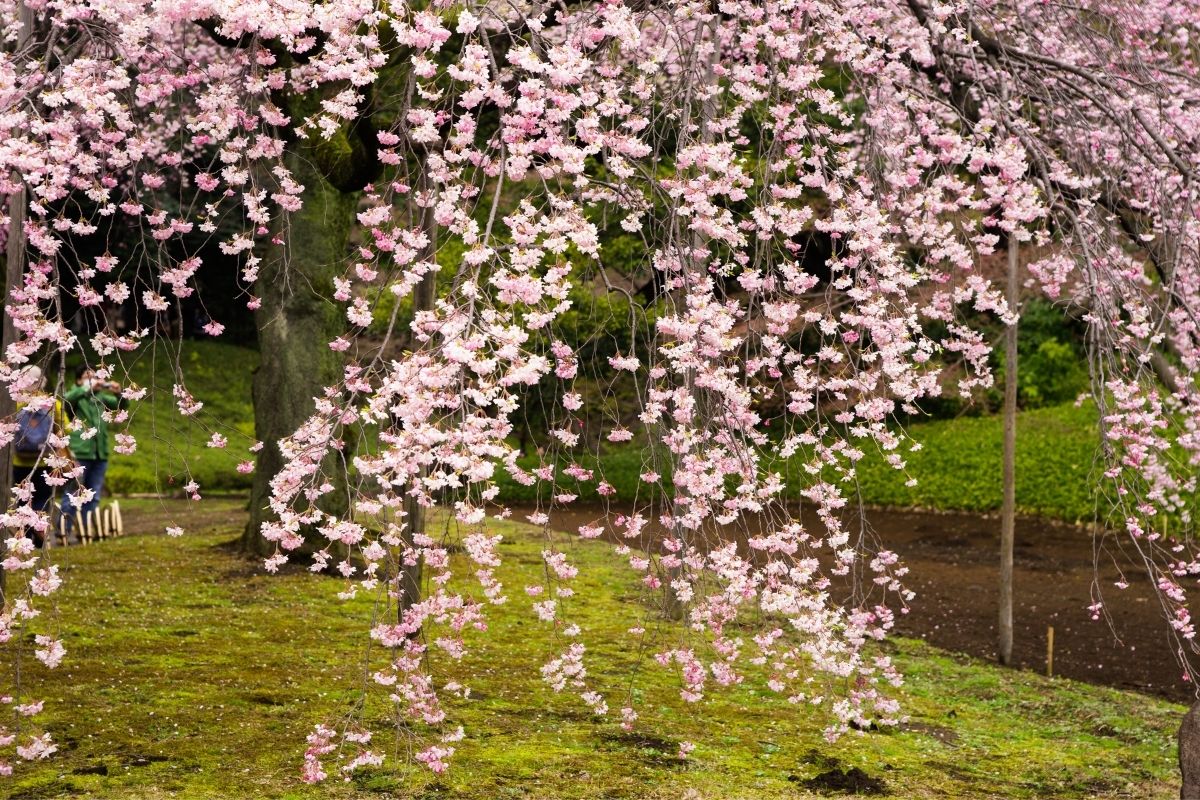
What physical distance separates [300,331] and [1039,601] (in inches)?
281

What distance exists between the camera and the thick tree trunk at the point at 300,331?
27.6 feet

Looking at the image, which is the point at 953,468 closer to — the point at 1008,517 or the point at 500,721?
the point at 1008,517

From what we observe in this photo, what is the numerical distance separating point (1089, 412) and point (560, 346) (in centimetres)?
1487

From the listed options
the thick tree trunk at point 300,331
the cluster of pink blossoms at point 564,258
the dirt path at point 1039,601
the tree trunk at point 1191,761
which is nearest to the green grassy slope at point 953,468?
the dirt path at point 1039,601

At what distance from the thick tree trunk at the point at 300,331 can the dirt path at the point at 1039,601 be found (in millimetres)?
5272

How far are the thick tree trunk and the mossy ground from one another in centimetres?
117

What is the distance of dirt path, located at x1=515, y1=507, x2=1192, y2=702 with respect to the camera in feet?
28.9

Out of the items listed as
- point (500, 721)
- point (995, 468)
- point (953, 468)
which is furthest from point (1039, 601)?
point (500, 721)

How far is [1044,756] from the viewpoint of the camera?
606 centimetres

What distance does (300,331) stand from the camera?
27.9ft

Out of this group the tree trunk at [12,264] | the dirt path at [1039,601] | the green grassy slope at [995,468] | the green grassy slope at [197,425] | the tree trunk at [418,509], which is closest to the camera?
the tree trunk at [12,264]

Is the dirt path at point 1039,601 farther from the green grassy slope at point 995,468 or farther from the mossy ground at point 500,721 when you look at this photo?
the mossy ground at point 500,721

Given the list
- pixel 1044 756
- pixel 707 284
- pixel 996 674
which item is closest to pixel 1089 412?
pixel 996 674

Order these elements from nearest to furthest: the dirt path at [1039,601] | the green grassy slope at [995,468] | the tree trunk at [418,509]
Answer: the tree trunk at [418,509]
the dirt path at [1039,601]
the green grassy slope at [995,468]
